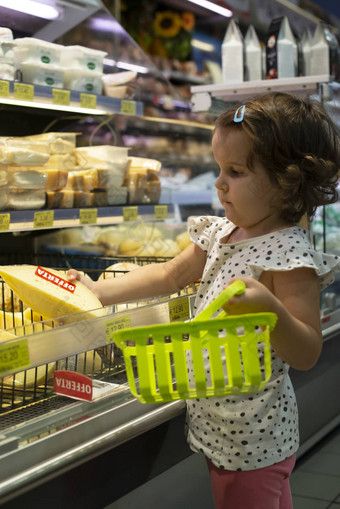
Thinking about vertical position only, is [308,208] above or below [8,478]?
above

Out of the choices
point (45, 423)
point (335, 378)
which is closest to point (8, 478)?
point (45, 423)

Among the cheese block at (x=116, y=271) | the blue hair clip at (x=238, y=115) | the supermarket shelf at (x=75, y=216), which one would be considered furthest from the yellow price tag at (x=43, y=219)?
the blue hair clip at (x=238, y=115)

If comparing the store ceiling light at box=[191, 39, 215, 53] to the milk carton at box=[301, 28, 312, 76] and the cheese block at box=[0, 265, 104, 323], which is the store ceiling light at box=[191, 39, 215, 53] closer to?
the milk carton at box=[301, 28, 312, 76]

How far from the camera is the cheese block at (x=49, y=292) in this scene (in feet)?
5.59

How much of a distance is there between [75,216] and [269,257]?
115cm

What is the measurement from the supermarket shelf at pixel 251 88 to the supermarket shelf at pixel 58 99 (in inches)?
12.5

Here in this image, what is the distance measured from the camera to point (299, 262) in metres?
1.44

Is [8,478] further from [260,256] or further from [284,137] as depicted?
[284,137]

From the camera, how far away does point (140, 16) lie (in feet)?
19.2

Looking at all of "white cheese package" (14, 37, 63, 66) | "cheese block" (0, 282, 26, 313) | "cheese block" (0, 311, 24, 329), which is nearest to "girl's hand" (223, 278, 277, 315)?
"cheese block" (0, 311, 24, 329)

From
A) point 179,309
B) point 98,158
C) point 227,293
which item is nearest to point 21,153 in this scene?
point 98,158

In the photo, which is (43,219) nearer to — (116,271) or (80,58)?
Answer: (116,271)

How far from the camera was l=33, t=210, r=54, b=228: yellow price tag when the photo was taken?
7.61ft

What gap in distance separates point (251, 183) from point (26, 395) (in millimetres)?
752
